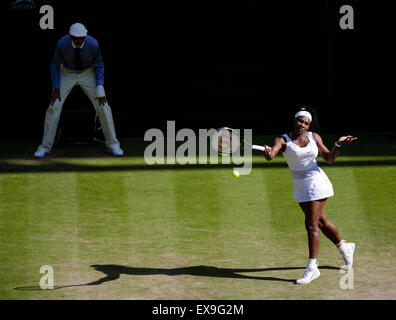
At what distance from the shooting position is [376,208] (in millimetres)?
10250

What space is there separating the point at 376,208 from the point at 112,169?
3918mm

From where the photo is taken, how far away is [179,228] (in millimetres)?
9578

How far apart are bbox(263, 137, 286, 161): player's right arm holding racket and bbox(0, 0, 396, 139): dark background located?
23.3 ft

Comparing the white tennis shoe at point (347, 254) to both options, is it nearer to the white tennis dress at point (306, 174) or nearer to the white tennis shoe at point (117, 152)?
the white tennis dress at point (306, 174)

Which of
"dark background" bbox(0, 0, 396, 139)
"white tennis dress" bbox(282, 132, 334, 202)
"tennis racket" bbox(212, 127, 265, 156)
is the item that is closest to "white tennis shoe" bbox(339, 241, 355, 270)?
"white tennis dress" bbox(282, 132, 334, 202)

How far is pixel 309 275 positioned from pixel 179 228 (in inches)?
→ 85.1

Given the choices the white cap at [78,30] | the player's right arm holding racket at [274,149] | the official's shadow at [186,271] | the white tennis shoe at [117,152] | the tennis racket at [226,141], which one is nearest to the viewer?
the player's right arm holding racket at [274,149]

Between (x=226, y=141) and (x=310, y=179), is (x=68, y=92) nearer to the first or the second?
(x=226, y=141)

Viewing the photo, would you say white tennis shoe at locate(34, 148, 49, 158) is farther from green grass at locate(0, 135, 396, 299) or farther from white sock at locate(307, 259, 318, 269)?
white sock at locate(307, 259, 318, 269)

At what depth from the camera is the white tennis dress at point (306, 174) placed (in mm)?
7840

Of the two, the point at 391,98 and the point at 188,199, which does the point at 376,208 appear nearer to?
the point at 188,199

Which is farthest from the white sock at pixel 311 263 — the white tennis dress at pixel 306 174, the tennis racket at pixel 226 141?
the tennis racket at pixel 226 141

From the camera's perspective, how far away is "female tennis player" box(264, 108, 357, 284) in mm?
7820

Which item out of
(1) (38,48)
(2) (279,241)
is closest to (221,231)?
(2) (279,241)
